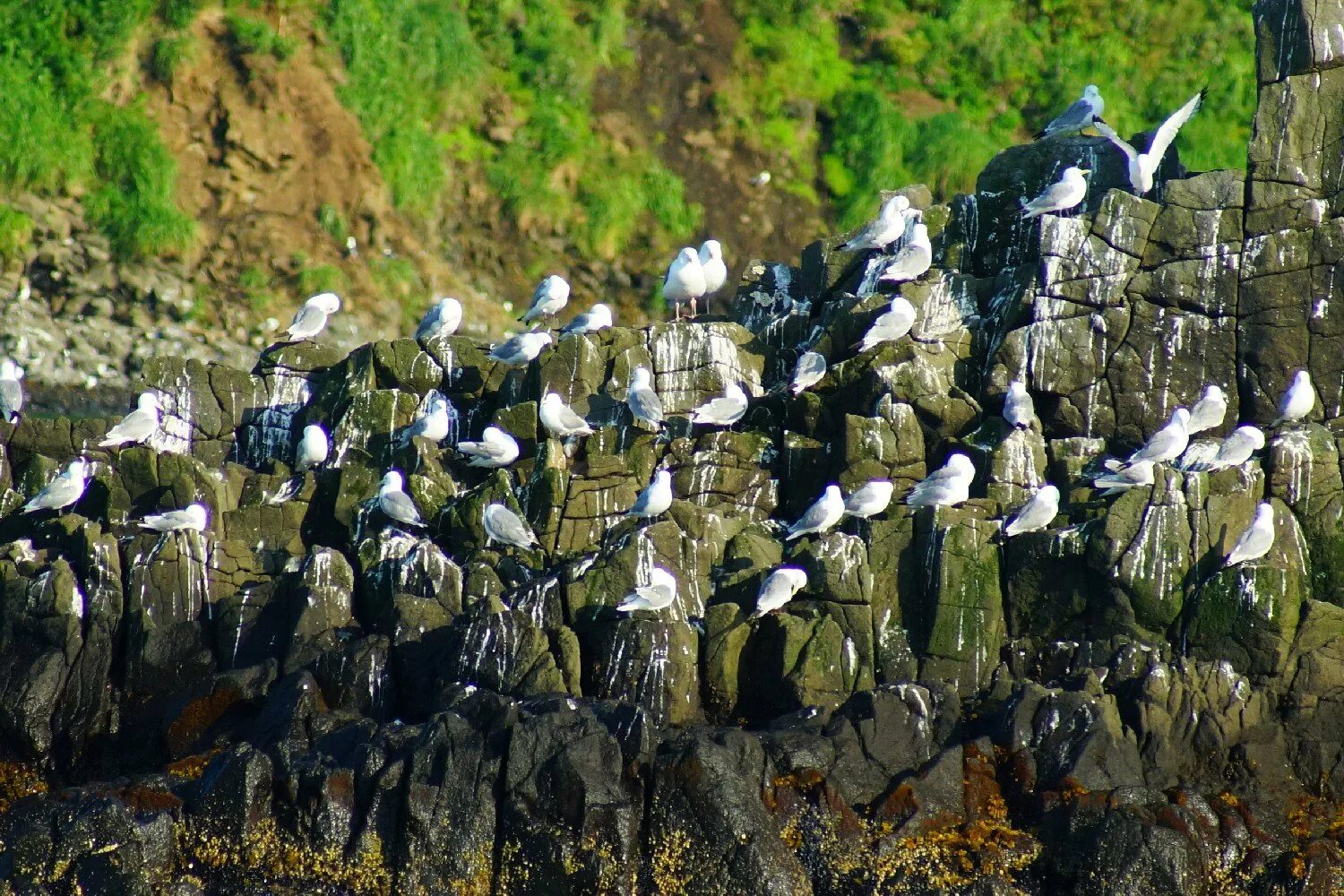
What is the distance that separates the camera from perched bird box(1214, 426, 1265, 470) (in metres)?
19.4

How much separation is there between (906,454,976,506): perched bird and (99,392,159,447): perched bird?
26.5 ft

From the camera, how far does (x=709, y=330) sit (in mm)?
22250

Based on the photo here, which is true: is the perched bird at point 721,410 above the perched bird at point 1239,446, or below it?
above

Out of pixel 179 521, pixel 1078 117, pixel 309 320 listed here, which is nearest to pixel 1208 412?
pixel 1078 117

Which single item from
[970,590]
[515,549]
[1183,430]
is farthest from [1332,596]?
[515,549]

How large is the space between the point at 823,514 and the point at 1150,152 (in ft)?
19.9

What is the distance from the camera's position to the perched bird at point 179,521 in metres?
19.8

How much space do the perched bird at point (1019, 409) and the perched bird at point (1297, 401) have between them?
95.9 inches

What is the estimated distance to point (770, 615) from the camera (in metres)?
18.7

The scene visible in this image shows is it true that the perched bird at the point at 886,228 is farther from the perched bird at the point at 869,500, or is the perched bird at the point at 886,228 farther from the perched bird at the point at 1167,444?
the perched bird at the point at 1167,444

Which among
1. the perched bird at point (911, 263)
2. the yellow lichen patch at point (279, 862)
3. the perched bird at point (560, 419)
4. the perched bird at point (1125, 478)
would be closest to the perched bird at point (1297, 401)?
the perched bird at point (1125, 478)

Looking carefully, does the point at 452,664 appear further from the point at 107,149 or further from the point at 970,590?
the point at 107,149

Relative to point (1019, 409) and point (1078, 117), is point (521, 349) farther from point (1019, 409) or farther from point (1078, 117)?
point (1078, 117)

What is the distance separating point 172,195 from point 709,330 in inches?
594
